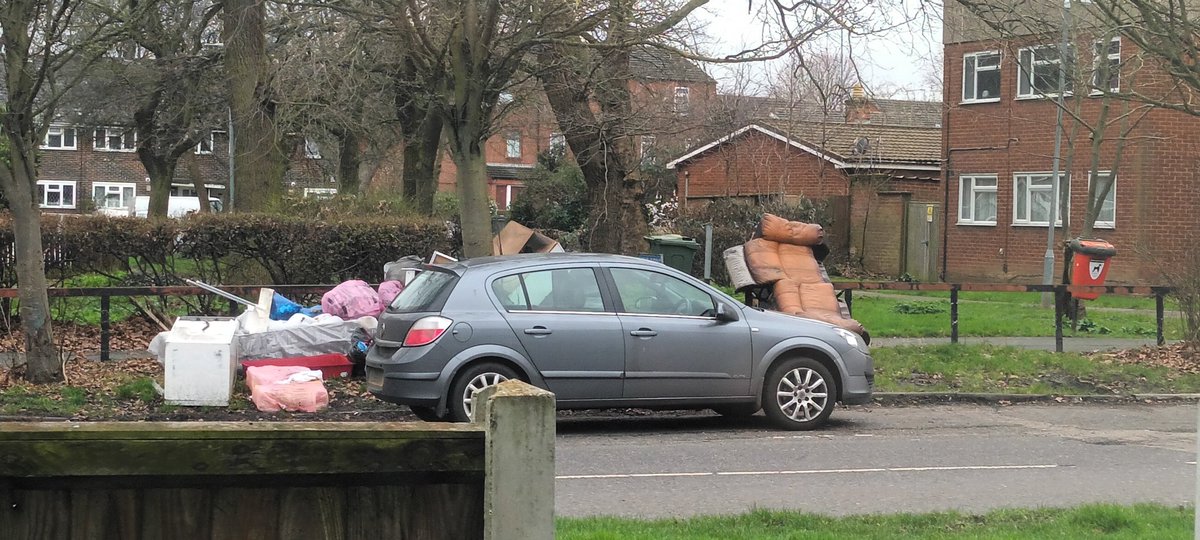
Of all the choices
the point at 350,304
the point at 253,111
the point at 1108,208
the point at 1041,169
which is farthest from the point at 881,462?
the point at 1041,169

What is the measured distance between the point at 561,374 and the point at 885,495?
322cm

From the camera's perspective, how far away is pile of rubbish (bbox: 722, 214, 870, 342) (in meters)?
13.9

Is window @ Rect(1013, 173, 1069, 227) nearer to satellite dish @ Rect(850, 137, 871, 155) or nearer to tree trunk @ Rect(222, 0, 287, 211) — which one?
satellite dish @ Rect(850, 137, 871, 155)

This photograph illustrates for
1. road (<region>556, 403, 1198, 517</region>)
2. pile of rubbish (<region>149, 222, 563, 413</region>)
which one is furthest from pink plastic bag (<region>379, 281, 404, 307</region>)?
road (<region>556, 403, 1198, 517</region>)

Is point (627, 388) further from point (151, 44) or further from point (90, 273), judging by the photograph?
point (151, 44)

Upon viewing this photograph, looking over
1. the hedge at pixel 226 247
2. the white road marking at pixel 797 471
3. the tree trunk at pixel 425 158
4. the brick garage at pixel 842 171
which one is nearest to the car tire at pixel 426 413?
the white road marking at pixel 797 471

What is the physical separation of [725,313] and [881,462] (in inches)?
79.8

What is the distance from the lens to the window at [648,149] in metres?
29.2

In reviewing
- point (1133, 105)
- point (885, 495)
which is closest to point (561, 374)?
point (885, 495)

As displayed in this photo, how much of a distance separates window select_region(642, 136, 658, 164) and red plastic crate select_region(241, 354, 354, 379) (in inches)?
607

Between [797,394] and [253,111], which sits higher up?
[253,111]

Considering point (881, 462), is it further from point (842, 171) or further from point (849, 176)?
point (842, 171)

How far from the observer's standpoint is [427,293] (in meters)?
10.2

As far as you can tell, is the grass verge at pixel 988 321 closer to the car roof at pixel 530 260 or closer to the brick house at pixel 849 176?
the car roof at pixel 530 260
